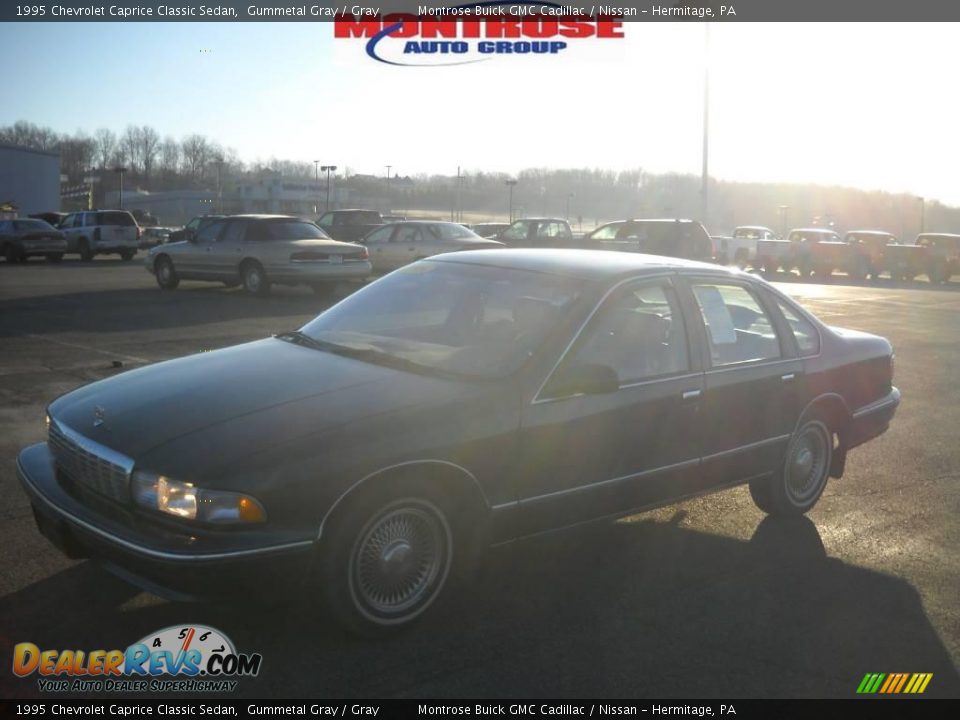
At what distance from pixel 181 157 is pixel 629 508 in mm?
133487

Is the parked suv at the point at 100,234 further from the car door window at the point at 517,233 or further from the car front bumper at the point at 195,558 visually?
the car front bumper at the point at 195,558

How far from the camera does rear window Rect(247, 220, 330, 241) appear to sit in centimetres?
1967

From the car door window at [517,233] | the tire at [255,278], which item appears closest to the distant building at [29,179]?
the car door window at [517,233]

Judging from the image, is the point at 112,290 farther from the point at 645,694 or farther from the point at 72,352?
the point at 645,694

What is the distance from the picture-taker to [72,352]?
11.6 m

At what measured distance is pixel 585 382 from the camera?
171 inches

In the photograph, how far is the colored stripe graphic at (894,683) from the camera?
370cm

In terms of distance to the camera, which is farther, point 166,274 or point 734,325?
point 166,274

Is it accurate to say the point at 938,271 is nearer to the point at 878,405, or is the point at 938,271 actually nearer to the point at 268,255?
the point at 268,255

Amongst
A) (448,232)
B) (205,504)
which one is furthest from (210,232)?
(205,504)

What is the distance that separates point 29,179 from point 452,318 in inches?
3074

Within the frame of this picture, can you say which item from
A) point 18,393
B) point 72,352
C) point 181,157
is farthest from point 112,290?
point 181,157

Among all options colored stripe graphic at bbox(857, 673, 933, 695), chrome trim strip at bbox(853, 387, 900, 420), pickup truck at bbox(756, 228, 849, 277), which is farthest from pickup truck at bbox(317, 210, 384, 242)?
colored stripe graphic at bbox(857, 673, 933, 695)
